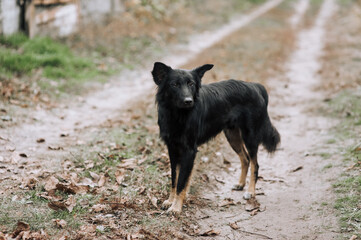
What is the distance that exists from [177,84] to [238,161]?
8.30 ft

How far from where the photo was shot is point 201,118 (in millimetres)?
4785

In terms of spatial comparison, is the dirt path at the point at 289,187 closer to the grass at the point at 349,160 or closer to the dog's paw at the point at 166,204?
the grass at the point at 349,160

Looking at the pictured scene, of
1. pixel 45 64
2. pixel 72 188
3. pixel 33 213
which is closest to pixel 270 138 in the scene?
pixel 72 188

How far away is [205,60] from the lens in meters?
12.4

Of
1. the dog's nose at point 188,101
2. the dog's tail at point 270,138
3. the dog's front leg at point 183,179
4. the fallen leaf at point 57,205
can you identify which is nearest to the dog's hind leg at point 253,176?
the dog's tail at point 270,138

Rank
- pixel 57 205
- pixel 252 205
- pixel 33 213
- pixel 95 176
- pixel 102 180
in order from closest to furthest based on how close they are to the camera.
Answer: pixel 33 213, pixel 57 205, pixel 252 205, pixel 102 180, pixel 95 176

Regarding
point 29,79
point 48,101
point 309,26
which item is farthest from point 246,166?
point 309,26

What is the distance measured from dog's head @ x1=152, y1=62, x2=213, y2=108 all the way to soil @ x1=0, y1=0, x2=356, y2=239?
1.52 m

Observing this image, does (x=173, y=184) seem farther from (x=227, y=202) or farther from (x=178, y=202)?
(x=227, y=202)

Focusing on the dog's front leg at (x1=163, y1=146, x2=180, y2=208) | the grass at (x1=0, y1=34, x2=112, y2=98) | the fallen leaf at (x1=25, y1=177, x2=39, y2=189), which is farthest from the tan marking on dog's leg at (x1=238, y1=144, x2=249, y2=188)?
the grass at (x1=0, y1=34, x2=112, y2=98)

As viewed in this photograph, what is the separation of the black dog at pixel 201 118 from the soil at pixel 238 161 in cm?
46

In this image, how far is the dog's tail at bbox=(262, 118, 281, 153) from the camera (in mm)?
5480

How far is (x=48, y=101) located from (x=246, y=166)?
15.6ft

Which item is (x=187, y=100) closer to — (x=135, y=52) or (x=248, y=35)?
(x=135, y=52)
